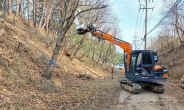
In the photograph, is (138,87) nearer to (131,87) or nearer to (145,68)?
(131,87)

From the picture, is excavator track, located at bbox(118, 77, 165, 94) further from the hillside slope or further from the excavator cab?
the hillside slope

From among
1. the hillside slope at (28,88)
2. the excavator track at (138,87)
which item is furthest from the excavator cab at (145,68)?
the hillside slope at (28,88)

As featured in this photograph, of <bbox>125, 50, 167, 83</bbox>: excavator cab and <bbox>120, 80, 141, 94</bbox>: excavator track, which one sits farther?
<bbox>125, 50, 167, 83</bbox>: excavator cab

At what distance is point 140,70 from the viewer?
12961mm

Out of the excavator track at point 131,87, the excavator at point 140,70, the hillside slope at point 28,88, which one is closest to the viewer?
the hillside slope at point 28,88

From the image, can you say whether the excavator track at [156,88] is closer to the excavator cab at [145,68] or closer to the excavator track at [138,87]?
the excavator track at [138,87]

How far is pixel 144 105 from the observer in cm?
875

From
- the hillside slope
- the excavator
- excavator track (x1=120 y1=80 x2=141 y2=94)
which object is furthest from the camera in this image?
the excavator

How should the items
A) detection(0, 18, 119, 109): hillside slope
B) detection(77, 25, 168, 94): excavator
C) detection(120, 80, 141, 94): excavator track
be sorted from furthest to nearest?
detection(77, 25, 168, 94): excavator → detection(120, 80, 141, 94): excavator track → detection(0, 18, 119, 109): hillside slope

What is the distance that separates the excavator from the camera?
12.0 m

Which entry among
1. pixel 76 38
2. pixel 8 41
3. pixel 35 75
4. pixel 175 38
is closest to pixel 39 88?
pixel 35 75

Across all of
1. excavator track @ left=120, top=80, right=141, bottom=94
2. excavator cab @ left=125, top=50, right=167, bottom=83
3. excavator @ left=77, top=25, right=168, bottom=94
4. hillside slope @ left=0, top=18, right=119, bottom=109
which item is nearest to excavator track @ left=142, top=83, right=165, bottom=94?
excavator @ left=77, top=25, right=168, bottom=94

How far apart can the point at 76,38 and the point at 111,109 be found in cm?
2236

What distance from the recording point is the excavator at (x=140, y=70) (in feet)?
39.5
